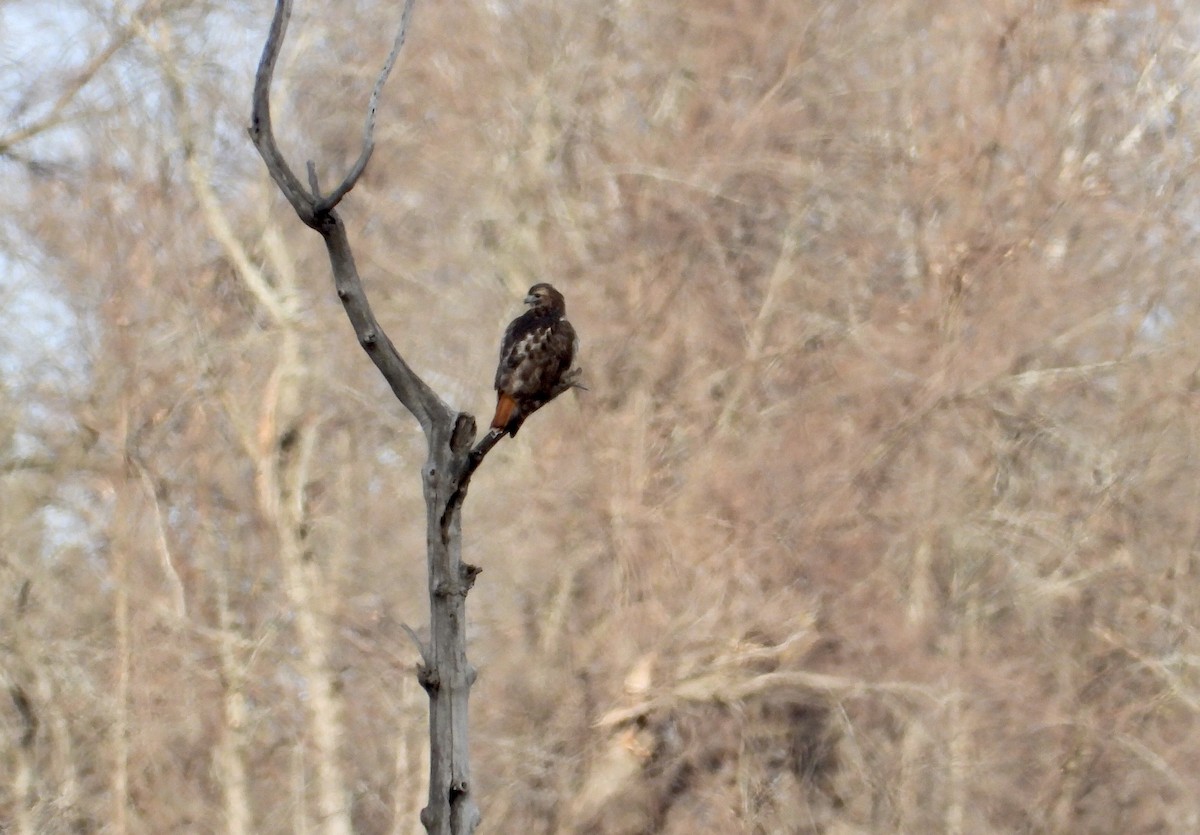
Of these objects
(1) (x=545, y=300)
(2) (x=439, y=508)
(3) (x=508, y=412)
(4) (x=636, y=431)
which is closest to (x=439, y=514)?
(2) (x=439, y=508)

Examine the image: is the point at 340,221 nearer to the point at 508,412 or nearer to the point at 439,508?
the point at 439,508

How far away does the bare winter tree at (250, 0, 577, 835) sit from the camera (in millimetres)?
4109

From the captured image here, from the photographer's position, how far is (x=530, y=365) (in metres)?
5.03

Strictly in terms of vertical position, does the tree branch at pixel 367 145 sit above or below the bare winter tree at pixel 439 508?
above

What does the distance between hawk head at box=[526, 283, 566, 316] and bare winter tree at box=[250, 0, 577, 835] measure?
132cm

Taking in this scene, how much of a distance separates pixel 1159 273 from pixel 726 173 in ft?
8.59

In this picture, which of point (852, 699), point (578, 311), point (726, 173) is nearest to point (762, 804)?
point (852, 699)

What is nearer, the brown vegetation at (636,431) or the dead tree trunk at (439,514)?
the dead tree trunk at (439,514)

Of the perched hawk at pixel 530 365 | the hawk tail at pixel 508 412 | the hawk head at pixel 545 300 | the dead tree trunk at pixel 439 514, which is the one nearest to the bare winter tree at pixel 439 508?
the dead tree trunk at pixel 439 514

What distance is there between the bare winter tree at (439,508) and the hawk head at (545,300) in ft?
4.32

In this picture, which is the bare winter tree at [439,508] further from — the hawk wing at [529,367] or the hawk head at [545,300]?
the hawk head at [545,300]

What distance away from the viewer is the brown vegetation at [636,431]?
9.50m

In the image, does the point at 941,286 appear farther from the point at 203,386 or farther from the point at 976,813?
the point at 203,386

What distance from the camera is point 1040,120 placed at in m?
10.7
